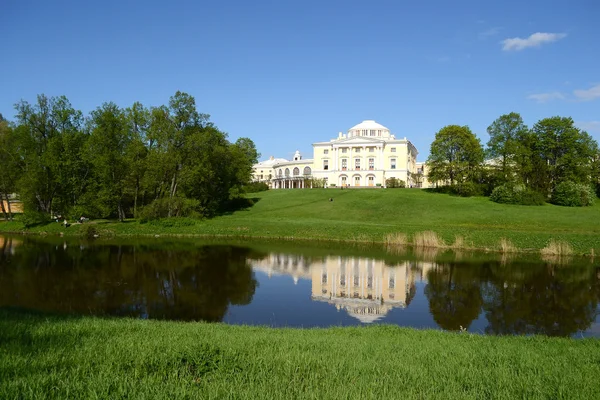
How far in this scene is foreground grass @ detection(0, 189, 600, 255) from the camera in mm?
31734

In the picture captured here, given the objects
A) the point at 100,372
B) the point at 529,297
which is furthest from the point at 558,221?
the point at 100,372

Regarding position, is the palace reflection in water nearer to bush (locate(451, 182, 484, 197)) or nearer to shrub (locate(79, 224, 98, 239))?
shrub (locate(79, 224, 98, 239))

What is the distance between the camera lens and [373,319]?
14.0 m

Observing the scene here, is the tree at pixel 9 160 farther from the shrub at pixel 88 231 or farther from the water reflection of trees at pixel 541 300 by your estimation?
the water reflection of trees at pixel 541 300

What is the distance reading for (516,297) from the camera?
17500 mm

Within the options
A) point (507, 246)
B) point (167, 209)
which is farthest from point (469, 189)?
point (167, 209)

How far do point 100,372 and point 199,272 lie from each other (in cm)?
1668

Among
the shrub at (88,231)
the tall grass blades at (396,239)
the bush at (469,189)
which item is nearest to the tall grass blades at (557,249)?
the tall grass blades at (396,239)

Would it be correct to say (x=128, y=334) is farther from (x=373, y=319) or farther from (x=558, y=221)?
(x=558, y=221)

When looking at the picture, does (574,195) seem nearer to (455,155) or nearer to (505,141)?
(505,141)

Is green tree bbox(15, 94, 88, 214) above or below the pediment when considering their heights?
below

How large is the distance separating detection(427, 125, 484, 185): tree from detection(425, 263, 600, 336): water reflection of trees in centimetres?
3947

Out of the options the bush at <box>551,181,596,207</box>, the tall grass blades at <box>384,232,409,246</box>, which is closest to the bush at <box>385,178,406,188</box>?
the bush at <box>551,181,596,207</box>

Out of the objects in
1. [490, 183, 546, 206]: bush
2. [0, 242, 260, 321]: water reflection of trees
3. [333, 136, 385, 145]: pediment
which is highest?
[333, 136, 385, 145]: pediment
